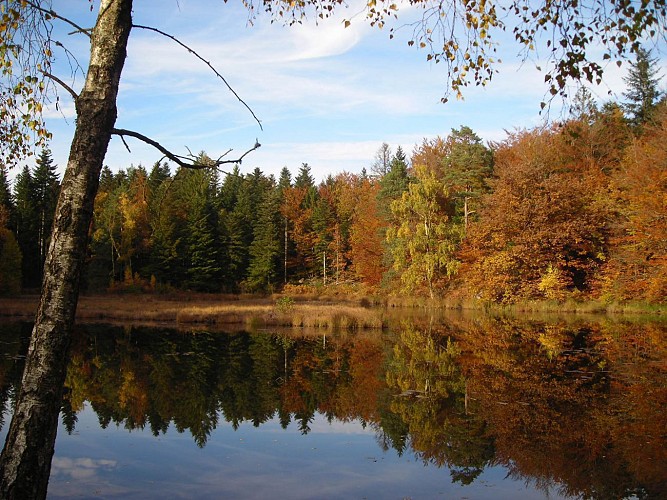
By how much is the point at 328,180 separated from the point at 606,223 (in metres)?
52.5

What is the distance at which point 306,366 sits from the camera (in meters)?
15.1

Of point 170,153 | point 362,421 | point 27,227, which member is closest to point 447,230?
point 362,421

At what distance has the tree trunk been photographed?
11.1ft

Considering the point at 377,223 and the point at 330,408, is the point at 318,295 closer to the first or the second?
the point at 377,223

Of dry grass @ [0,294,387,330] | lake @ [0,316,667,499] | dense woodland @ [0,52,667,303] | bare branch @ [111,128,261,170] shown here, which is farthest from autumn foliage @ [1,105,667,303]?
bare branch @ [111,128,261,170]

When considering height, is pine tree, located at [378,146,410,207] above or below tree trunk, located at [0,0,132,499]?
above

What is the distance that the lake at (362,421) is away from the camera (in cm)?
715

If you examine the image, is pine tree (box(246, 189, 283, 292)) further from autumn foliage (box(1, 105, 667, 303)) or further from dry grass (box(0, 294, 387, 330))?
dry grass (box(0, 294, 387, 330))

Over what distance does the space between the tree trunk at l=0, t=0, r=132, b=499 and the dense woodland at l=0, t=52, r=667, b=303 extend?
23499mm

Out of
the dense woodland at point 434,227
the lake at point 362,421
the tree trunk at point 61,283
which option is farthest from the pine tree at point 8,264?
the tree trunk at point 61,283

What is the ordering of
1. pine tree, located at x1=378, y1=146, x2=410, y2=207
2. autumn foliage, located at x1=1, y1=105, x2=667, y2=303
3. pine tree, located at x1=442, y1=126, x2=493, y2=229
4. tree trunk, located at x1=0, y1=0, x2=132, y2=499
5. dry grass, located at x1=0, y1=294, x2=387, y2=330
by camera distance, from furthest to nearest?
1. pine tree, located at x1=378, y1=146, x2=410, y2=207
2. pine tree, located at x1=442, y1=126, x2=493, y2=229
3. autumn foliage, located at x1=1, y1=105, x2=667, y2=303
4. dry grass, located at x1=0, y1=294, x2=387, y2=330
5. tree trunk, located at x1=0, y1=0, x2=132, y2=499

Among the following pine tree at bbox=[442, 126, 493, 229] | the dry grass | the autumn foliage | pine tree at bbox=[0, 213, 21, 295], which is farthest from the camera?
pine tree at bbox=[442, 126, 493, 229]

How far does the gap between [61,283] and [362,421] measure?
7.67m

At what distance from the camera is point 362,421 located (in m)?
10.1
